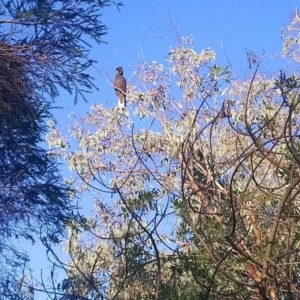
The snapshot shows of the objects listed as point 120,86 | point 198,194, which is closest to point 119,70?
point 120,86

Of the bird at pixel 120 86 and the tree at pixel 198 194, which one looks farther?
the bird at pixel 120 86

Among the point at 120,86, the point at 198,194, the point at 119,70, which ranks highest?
the point at 119,70

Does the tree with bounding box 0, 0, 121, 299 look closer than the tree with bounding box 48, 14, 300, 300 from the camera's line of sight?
No

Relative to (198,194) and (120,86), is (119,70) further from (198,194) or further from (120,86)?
(198,194)

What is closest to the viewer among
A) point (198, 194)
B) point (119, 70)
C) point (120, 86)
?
point (198, 194)

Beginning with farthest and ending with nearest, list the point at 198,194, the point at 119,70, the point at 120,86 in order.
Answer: the point at 120,86 → the point at 119,70 → the point at 198,194

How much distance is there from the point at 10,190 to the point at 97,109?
3374 mm

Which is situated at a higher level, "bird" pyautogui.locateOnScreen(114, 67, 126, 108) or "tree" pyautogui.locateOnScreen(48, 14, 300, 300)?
"bird" pyautogui.locateOnScreen(114, 67, 126, 108)

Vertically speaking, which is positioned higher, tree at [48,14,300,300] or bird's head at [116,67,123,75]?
bird's head at [116,67,123,75]

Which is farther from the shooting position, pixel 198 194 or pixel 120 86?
pixel 120 86

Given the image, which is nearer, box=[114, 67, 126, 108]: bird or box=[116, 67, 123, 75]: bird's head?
box=[116, 67, 123, 75]: bird's head

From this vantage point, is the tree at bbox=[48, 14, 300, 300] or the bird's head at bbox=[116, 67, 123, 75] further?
the bird's head at bbox=[116, 67, 123, 75]

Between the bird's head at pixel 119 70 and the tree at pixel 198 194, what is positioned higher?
the bird's head at pixel 119 70

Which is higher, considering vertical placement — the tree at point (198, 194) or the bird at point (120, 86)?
the bird at point (120, 86)
